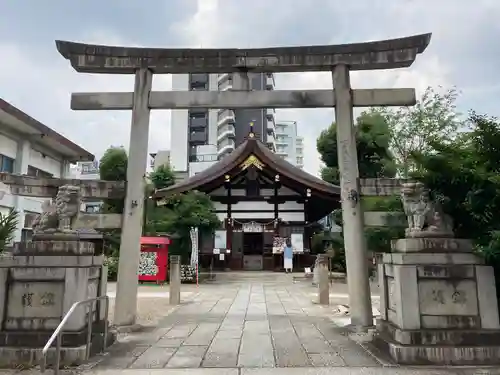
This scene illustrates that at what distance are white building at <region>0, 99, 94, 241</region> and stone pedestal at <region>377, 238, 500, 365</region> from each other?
540 inches

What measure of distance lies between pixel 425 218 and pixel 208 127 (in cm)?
5394

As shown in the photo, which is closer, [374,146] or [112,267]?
[112,267]

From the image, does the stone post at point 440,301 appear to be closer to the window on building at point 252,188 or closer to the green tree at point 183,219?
the green tree at point 183,219

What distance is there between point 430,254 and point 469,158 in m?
1.35

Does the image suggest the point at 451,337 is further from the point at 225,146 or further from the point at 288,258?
the point at 225,146

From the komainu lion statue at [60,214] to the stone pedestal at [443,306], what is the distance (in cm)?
452

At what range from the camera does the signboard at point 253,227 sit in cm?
2203

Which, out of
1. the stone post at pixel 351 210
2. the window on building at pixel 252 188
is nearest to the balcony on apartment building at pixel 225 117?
the window on building at pixel 252 188

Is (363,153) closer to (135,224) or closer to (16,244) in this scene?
(135,224)

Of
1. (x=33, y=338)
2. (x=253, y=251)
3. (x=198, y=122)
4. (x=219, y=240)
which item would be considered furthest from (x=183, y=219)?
(x=198, y=122)

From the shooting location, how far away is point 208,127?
57750 mm

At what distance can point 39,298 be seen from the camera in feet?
16.5

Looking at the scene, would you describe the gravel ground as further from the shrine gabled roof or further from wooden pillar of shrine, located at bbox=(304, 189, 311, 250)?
wooden pillar of shrine, located at bbox=(304, 189, 311, 250)

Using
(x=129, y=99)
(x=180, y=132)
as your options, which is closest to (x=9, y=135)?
(x=129, y=99)
